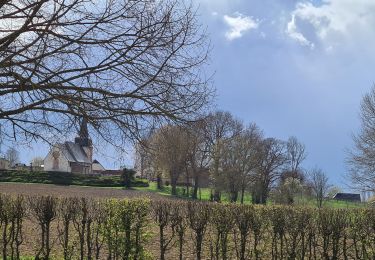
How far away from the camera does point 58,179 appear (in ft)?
196

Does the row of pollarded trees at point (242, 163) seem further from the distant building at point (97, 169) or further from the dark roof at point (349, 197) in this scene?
the distant building at point (97, 169)

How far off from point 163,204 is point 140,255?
6.50 ft

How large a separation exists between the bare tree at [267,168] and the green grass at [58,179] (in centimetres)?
1668

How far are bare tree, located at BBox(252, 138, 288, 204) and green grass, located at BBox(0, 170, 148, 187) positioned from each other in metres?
16.7

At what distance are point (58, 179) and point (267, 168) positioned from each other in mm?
25016

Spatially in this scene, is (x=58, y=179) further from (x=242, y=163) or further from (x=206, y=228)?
(x=206, y=228)

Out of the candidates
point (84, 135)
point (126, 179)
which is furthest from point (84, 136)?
point (126, 179)

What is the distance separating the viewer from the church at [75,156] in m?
6.61

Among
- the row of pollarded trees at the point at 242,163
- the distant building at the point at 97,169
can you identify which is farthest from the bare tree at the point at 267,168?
the distant building at the point at 97,169

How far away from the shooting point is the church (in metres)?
6.61

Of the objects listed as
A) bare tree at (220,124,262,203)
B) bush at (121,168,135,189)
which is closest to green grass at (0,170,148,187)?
bush at (121,168,135,189)

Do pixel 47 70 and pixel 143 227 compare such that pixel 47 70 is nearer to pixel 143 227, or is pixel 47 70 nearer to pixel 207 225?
pixel 143 227

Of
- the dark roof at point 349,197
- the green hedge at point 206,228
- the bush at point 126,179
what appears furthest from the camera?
the dark roof at point 349,197

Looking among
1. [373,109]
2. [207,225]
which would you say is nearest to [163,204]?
[207,225]
